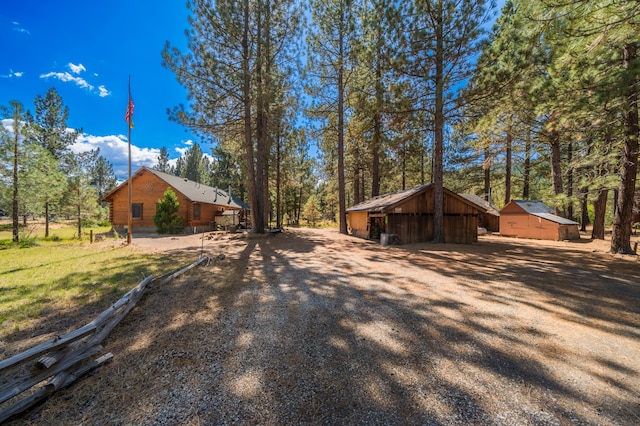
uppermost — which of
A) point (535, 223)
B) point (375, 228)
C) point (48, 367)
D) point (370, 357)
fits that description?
point (535, 223)

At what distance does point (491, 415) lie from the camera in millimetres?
2043

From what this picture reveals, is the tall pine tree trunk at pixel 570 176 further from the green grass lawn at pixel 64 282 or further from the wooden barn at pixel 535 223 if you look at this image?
the green grass lawn at pixel 64 282

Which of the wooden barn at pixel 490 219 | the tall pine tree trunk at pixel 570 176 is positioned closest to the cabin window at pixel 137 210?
the tall pine tree trunk at pixel 570 176

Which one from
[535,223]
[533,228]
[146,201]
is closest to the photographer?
[535,223]

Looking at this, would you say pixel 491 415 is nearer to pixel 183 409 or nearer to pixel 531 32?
pixel 183 409

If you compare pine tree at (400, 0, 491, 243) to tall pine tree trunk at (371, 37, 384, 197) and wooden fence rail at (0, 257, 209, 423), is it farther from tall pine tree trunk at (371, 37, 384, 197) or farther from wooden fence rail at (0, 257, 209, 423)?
wooden fence rail at (0, 257, 209, 423)

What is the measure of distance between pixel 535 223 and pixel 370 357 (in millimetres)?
20879

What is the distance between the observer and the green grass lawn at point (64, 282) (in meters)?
4.12

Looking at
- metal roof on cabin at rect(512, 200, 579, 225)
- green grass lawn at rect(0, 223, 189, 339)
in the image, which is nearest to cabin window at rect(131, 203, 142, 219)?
green grass lawn at rect(0, 223, 189, 339)

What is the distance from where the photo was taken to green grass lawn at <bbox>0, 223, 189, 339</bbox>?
4.12 meters

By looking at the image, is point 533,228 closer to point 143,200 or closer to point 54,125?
point 143,200

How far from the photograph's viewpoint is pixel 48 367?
90.6 inches

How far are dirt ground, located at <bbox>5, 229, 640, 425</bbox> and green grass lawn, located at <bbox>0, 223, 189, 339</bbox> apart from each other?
1.11 meters

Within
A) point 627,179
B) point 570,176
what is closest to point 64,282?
point 627,179
